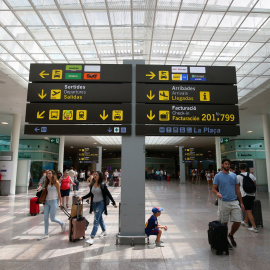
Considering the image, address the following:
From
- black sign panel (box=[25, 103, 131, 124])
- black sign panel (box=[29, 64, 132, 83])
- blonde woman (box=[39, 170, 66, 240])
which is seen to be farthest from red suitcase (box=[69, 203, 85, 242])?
black sign panel (box=[29, 64, 132, 83])

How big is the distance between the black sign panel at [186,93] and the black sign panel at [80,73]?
62 centimetres

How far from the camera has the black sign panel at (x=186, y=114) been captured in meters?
6.12

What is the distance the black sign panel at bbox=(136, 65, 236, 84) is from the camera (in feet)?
21.2

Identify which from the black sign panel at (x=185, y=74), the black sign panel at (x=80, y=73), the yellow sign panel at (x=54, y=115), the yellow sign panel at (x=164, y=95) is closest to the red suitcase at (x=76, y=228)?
the yellow sign panel at (x=54, y=115)

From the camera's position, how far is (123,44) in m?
12.3

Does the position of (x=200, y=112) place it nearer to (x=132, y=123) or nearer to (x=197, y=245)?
(x=132, y=123)

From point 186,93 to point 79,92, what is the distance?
2902mm

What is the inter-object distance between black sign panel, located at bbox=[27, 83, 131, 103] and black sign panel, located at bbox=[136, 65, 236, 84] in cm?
60

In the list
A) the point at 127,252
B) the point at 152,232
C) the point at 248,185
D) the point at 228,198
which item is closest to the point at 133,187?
the point at 152,232

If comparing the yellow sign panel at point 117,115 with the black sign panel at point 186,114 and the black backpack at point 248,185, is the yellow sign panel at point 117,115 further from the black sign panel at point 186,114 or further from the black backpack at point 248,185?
the black backpack at point 248,185

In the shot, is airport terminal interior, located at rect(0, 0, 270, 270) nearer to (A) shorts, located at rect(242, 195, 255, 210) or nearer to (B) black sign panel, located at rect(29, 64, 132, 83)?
(B) black sign panel, located at rect(29, 64, 132, 83)

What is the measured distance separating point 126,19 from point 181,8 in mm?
2374

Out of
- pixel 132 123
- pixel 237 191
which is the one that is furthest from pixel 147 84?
pixel 237 191

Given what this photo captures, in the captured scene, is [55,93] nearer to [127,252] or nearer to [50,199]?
[50,199]
